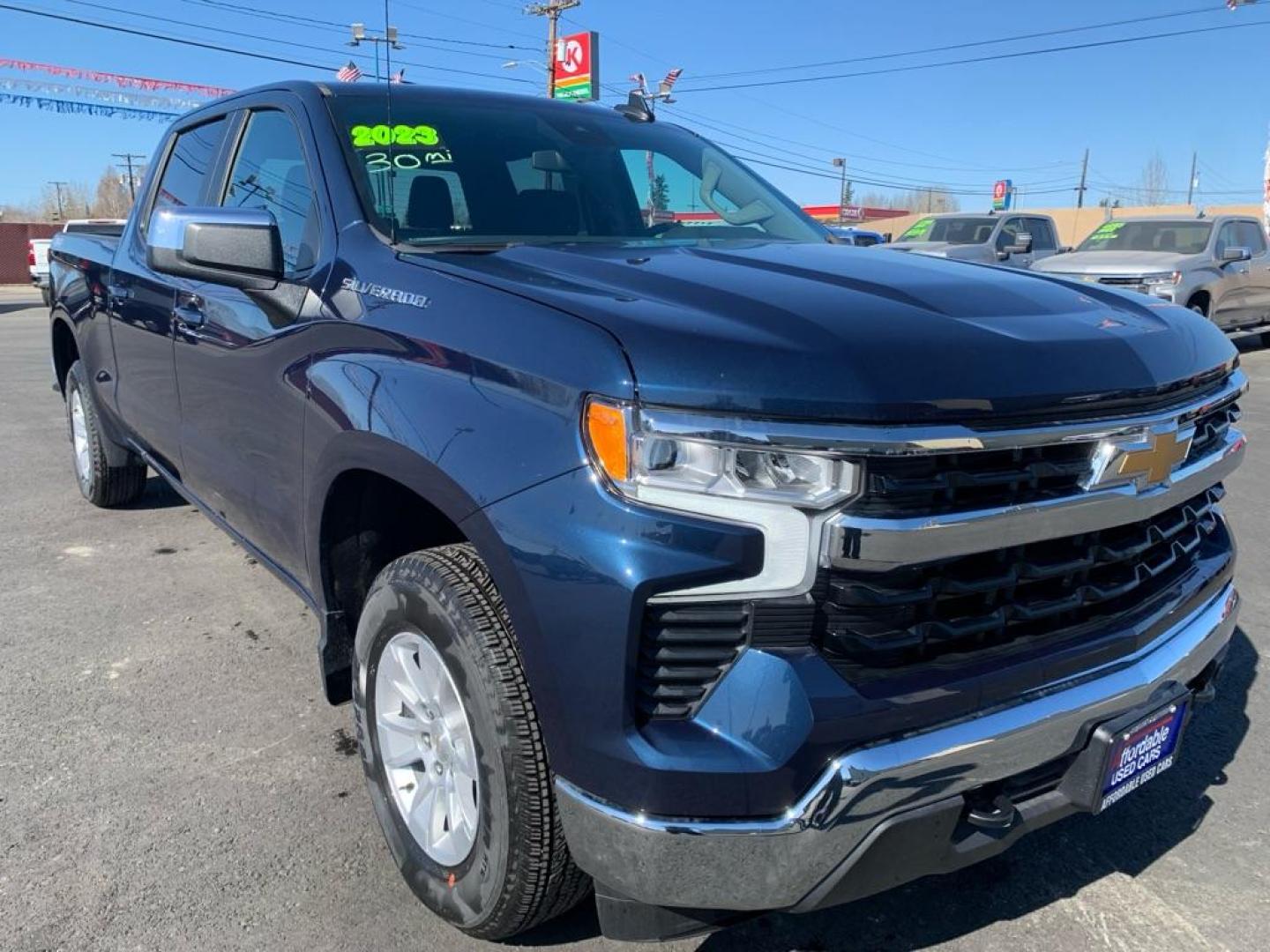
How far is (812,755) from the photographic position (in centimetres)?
165

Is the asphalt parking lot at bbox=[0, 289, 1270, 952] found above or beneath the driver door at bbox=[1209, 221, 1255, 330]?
beneath

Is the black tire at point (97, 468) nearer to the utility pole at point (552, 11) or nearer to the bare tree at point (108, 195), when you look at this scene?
the utility pole at point (552, 11)

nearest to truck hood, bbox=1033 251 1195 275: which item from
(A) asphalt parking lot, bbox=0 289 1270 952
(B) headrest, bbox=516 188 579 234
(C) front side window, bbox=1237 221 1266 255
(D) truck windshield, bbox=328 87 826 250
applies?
(C) front side window, bbox=1237 221 1266 255

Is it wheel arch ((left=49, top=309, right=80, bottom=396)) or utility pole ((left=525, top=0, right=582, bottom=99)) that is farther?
utility pole ((left=525, top=0, right=582, bottom=99))

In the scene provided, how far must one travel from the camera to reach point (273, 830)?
268 centimetres

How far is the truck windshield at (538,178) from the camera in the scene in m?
2.80

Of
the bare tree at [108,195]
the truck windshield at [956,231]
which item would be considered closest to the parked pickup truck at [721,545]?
the truck windshield at [956,231]

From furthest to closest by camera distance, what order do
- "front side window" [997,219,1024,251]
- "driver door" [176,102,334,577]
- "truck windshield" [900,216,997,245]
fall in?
"truck windshield" [900,216,997,245] → "front side window" [997,219,1024,251] → "driver door" [176,102,334,577]

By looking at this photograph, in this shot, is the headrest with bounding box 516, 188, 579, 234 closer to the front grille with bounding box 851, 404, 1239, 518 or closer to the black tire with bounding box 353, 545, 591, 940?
the black tire with bounding box 353, 545, 591, 940

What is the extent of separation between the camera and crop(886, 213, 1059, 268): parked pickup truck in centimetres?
1377

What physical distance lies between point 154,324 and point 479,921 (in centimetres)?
272

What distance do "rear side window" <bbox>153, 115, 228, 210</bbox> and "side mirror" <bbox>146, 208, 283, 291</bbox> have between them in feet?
3.17

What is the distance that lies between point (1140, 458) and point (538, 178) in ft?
6.49

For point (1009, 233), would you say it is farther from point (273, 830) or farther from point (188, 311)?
point (273, 830)
